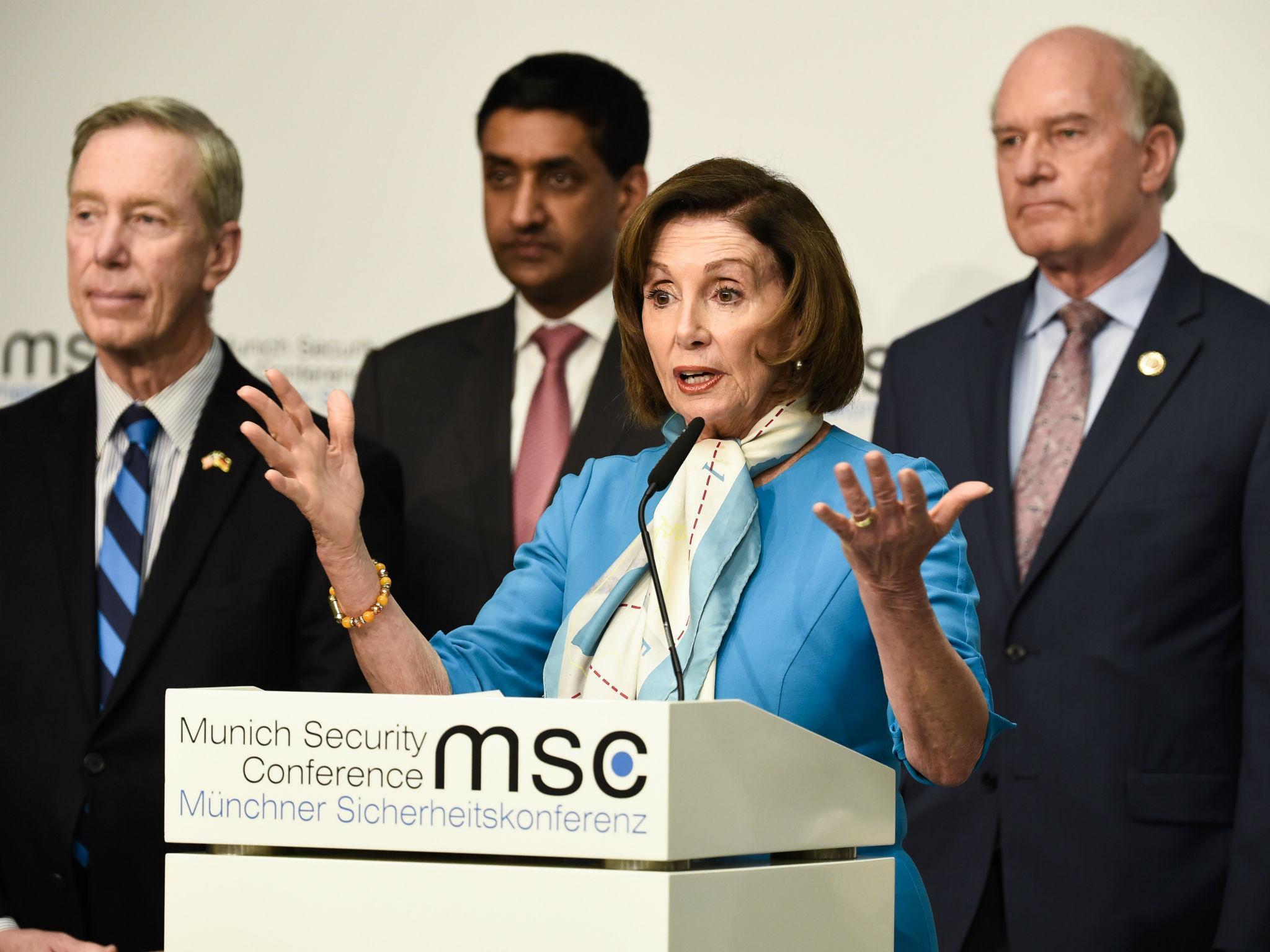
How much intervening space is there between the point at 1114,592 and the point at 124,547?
198 cm

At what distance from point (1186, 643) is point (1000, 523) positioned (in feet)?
1.42

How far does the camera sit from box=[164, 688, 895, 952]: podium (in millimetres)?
1570

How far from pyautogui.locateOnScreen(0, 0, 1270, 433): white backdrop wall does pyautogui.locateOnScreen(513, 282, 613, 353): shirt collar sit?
163 millimetres

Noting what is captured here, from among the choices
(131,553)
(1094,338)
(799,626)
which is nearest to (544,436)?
(131,553)

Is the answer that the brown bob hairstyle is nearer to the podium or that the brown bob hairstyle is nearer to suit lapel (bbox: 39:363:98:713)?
the podium

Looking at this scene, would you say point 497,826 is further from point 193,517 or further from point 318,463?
point 193,517

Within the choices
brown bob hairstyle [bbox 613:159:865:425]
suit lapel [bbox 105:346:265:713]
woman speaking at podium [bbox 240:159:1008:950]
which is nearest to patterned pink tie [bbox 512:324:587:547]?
suit lapel [bbox 105:346:265:713]

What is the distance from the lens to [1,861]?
3066 mm

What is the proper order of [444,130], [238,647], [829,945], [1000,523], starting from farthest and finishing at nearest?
[444,130] → [1000,523] → [238,647] → [829,945]

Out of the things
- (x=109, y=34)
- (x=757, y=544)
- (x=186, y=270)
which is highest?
(x=109, y=34)

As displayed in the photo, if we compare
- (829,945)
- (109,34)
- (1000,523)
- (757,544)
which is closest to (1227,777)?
(1000,523)

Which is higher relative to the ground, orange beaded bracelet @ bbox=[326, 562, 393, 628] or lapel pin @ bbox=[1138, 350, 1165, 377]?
lapel pin @ bbox=[1138, 350, 1165, 377]

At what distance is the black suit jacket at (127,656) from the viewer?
2979 mm

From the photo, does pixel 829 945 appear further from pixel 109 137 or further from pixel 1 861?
pixel 109 137
